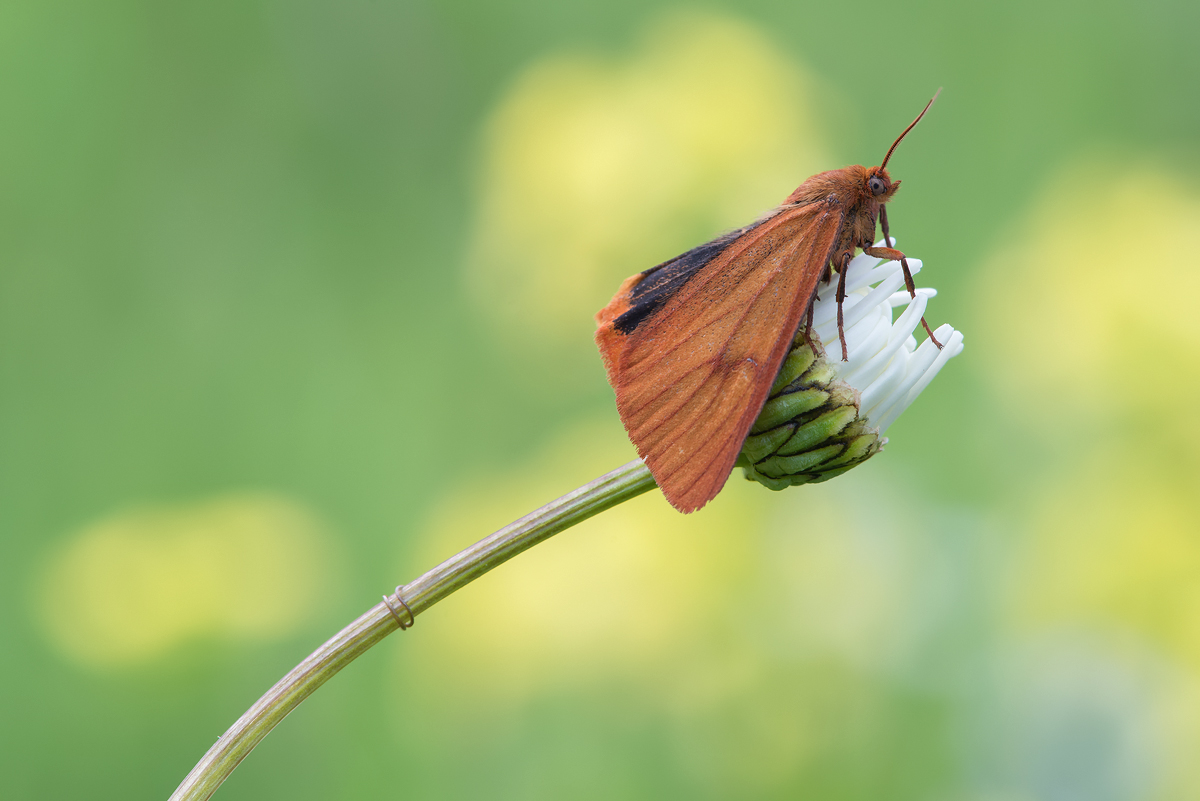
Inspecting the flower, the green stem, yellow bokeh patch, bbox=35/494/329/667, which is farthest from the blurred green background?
the green stem

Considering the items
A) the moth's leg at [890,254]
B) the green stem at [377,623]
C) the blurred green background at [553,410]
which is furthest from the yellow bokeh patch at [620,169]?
the green stem at [377,623]

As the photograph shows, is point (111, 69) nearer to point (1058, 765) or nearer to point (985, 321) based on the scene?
point (985, 321)

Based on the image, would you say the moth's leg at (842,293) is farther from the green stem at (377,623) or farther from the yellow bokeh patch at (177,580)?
the yellow bokeh patch at (177,580)

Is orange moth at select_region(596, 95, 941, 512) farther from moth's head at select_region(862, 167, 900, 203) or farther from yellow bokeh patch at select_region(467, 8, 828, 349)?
yellow bokeh patch at select_region(467, 8, 828, 349)

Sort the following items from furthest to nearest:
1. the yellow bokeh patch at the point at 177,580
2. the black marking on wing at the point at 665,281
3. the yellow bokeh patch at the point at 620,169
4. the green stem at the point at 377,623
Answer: the yellow bokeh patch at the point at 620,169
the yellow bokeh patch at the point at 177,580
the black marking on wing at the point at 665,281
the green stem at the point at 377,623

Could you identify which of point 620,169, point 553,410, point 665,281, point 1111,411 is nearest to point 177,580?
point 553,410

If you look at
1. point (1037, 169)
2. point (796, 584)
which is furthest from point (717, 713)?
point (1037, 169)

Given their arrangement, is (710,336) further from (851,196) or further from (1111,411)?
(1111,411)
